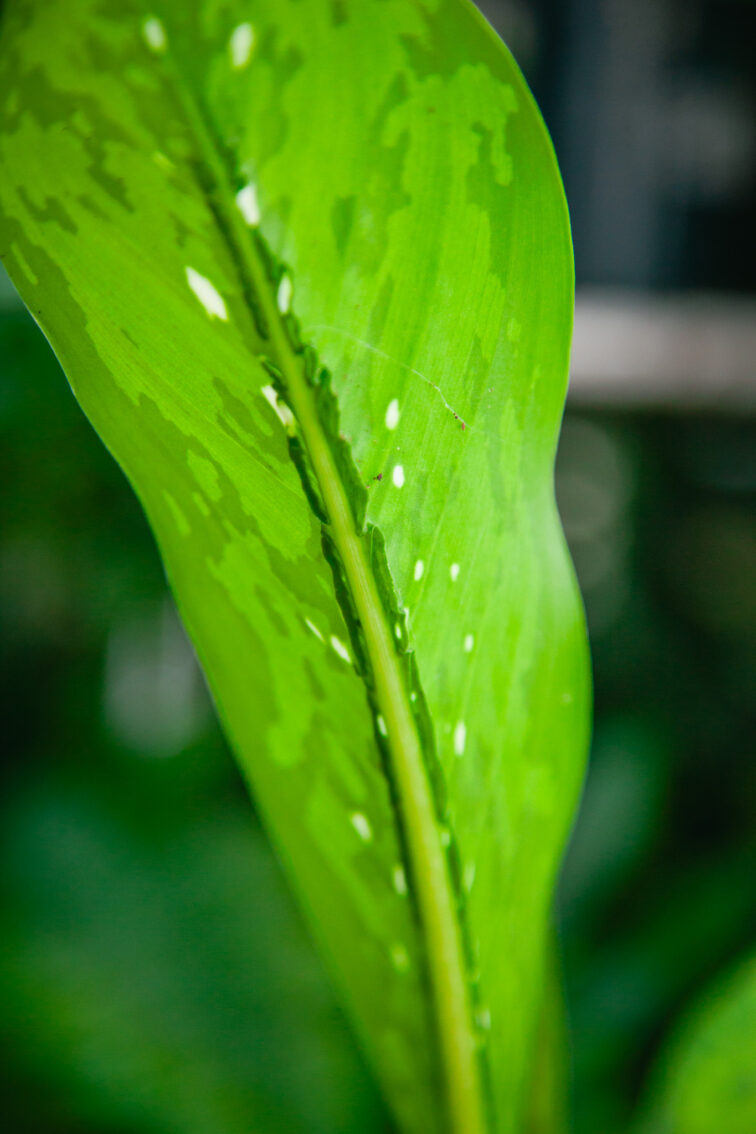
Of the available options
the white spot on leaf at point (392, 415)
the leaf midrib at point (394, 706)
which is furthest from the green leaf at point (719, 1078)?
the white spot on leaf at point (392, 415)

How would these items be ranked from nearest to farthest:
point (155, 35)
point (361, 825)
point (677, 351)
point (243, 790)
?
1. point (155, 35)
2. point (361, 825)
3. point (243, 790)
4. point (677, 351)

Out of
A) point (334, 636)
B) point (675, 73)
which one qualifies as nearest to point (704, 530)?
point (675, 73)

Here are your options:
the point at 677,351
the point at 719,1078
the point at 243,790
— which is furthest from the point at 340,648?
the point at 677,351

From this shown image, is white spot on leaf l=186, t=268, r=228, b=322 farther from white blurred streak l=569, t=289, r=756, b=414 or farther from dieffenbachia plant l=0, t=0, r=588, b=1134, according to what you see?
white blurred streak l=569, t=289, r=756, b=414

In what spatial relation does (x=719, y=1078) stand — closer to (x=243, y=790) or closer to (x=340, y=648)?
(x=340, y=648)

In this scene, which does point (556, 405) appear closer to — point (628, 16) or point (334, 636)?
point (334, 636)
